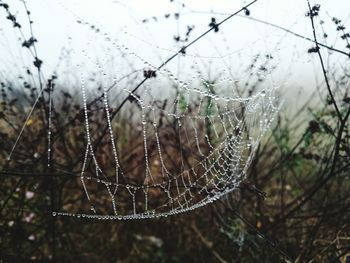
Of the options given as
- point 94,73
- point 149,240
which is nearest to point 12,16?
point 94,73

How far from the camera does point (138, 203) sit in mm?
3998

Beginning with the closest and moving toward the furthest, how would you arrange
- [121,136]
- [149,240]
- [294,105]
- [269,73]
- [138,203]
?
1. [269,73]
2. [138,203]
3. [149,240]
4. [294,105]
5. [121,136]

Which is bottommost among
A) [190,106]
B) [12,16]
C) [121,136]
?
[12,16]

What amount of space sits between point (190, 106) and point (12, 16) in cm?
219

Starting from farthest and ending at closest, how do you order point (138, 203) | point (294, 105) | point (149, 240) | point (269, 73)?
1. point (294, 105)
2. point (149, 240)
3. point (138, 203)
4. point (269, 73)

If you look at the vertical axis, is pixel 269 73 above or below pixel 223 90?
below

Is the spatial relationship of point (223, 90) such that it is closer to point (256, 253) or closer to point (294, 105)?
point (294, 105)

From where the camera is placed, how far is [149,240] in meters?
4.57

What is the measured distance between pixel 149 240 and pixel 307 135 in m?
2.13

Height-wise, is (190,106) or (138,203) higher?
(190,106)

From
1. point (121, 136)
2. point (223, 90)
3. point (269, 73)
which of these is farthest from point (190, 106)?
point (121, 136)

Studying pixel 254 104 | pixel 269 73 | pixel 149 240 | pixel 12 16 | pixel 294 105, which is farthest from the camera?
pixel 294 105

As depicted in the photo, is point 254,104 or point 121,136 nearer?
point 254,104

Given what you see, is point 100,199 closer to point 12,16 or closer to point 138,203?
point 138,203
